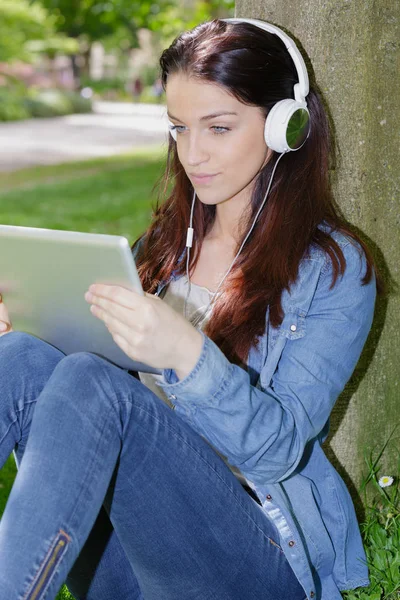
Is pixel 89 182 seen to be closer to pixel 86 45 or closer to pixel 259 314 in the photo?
pixel 259 314

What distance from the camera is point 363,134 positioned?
228cm

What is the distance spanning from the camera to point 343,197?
232 centimetres

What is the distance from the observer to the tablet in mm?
1549

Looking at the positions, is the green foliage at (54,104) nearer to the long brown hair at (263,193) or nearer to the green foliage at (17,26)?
the green foliage at (17,26)

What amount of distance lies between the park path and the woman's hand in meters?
8.74

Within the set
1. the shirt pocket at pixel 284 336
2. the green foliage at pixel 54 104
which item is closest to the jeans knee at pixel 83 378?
the shirt pocket at pixel 284 336

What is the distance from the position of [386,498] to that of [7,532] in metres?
1.35

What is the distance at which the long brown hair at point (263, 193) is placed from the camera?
1931mm

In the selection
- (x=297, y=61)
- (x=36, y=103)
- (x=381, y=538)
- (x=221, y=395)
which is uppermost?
(x=297, y=61)

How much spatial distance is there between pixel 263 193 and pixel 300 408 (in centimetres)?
61

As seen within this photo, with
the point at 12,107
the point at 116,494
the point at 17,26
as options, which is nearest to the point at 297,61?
the point at 116,494

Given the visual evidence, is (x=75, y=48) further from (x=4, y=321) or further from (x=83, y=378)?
(x=83, y=378)

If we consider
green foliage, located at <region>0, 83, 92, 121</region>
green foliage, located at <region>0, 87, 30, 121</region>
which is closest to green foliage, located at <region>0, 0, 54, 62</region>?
green foliage, located at <region>0, 83, 92, 121</region>

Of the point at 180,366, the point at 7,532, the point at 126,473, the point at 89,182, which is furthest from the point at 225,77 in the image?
the point at 89,182
